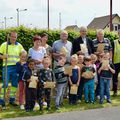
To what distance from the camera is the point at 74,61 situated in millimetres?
10906

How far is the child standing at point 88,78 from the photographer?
36.7ft

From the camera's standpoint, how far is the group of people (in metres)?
10.2

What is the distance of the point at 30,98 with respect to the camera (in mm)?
10094

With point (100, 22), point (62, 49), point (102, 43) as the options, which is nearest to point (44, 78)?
point (62, 49)

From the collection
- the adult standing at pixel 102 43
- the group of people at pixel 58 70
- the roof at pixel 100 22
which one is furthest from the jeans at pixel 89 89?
the roof at pixel 100 22

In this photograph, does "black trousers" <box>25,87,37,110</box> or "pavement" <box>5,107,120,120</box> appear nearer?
Answer: "pavement" <box>5,107,120,120</box>

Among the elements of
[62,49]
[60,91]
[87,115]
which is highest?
[62,49]

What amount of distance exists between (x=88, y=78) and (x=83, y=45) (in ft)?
3.01

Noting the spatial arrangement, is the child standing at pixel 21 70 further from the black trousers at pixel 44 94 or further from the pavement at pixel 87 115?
the pavement at pixel 87 115

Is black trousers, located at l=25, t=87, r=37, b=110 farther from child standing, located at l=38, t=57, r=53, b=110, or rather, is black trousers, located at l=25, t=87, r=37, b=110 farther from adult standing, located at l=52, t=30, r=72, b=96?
adult standing, located at l=52, t=30, r=72, b=96

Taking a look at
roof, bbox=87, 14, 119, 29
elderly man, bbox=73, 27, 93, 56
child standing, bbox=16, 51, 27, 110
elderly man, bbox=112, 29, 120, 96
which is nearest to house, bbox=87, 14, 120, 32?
roof, bbox=87, 14, 119, 29

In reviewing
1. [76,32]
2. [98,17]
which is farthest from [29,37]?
[98,17]

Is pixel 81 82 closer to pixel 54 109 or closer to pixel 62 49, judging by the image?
pixel 62 49

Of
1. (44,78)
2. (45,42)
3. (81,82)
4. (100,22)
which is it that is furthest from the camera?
(100,22)
